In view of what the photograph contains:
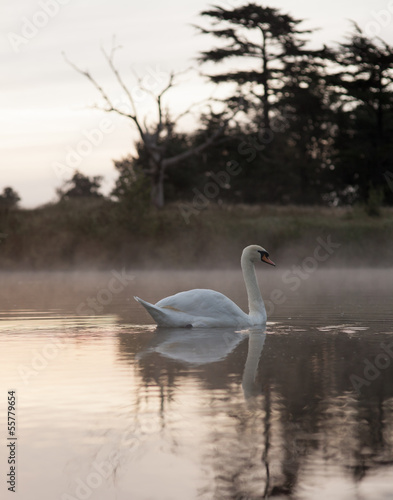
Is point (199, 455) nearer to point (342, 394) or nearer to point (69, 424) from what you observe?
point (69, 424)

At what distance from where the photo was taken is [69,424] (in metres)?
6.64

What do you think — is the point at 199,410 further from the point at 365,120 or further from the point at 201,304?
the point at 365,120

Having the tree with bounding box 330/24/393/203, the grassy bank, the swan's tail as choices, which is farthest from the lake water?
the tree with bounding box 330/24/393/203

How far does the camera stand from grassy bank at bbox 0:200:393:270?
120ft

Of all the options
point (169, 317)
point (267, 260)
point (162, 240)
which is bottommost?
point (169, 317)

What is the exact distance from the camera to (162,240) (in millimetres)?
37469

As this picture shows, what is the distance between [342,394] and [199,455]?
241 cm

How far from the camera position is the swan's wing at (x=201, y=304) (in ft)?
42.6

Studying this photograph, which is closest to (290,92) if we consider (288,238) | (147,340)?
(288,238)

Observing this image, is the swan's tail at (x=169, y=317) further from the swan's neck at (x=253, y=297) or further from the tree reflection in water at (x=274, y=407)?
the swan's neck at (x=253, y=297)

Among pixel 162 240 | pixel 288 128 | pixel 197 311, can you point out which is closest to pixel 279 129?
pixel 288 128

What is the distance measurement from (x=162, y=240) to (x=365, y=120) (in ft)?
78.3

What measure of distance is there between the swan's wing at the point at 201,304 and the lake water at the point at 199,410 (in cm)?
29

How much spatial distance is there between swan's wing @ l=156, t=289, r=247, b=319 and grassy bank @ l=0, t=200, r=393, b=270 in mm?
23166
